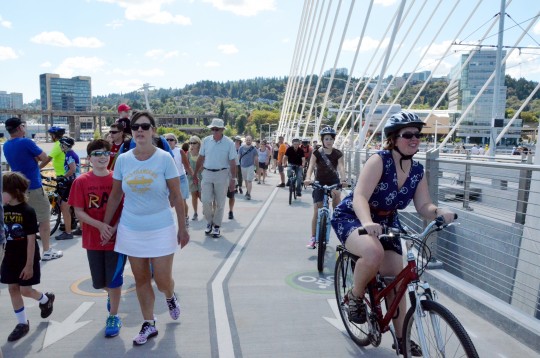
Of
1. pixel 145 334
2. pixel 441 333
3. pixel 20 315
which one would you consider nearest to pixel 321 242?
pixel 145 334

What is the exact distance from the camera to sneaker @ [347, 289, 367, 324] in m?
3.30

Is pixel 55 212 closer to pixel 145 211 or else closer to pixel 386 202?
pixel 145 211

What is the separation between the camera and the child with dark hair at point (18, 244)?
3.62 metres

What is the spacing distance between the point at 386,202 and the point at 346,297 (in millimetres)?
875

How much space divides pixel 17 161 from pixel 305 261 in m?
4.06

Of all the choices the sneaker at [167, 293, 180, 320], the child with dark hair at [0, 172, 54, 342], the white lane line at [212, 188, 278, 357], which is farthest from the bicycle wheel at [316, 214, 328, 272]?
the child with dark hair at [0, 172, 54, 342]

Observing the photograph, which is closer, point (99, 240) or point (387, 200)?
point (387, 200)

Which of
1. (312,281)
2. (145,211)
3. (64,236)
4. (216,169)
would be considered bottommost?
(64,236)

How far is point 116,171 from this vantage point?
3.53 metres

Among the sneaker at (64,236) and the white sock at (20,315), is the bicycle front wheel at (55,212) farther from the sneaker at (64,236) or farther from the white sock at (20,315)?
the white sock at (20,315)

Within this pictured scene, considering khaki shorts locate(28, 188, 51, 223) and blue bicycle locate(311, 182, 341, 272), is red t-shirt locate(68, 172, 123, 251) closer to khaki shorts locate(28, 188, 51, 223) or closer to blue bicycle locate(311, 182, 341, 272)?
khaki shorts locate(28, 188, 51, 223)

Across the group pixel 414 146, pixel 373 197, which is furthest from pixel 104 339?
pixel 414 146

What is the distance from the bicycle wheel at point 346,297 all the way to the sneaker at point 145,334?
1597 millimetres

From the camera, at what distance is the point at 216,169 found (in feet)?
24.9
